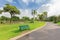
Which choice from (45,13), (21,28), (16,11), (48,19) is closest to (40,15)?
(45,13)

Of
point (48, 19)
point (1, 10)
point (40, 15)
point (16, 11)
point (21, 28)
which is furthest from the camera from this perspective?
point (48, 19)

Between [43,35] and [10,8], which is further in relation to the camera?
[10,8]

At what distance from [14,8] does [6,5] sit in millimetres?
5590

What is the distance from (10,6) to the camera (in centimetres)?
7731

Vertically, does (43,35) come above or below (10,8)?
below

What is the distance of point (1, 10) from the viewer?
7675cm

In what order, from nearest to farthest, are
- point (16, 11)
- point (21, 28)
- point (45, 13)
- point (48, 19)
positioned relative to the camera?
point (21, 28) < point (16, 11) < point (45, 13) < point (48, 19)

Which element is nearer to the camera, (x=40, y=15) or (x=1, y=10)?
(x=1, y=10)

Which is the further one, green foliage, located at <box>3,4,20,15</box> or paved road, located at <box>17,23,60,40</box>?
green foliage, located at <box>3,4,20,15</box>

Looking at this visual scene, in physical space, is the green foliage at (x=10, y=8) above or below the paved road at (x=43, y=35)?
above

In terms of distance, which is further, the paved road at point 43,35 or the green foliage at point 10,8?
the green foliage at point 10,8

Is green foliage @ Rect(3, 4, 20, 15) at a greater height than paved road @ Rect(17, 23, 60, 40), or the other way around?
green foliage @ Rect(3, 4, 20, 15)

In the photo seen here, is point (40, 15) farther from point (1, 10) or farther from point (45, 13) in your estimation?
point (1, 10)

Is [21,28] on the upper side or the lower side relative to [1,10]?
lower
